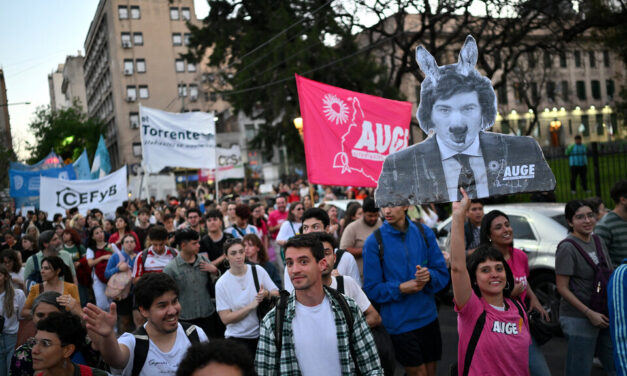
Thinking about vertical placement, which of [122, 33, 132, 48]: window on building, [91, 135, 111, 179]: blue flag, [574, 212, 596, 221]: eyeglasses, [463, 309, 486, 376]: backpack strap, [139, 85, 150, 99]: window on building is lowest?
[463, 309, 486, 376]: backpack strap

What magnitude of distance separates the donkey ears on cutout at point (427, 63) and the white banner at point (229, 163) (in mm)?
21825

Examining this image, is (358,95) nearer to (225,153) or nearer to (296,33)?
(296,33)

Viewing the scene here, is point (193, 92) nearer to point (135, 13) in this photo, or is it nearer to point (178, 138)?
point (135, 13)

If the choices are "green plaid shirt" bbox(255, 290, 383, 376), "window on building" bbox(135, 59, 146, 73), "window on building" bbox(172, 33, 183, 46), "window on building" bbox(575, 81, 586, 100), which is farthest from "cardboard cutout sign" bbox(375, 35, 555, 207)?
"window on building" bbox(575, 81, 586, 100)

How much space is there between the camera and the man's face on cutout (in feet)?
12.4

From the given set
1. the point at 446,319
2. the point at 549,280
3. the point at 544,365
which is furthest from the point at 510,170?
the point at 446,319

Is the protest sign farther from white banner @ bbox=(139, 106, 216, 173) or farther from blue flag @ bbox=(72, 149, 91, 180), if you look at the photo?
white banner @ bbox=(139, 106, 216, 173)

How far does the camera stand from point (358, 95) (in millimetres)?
6945

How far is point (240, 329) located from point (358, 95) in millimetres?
3148

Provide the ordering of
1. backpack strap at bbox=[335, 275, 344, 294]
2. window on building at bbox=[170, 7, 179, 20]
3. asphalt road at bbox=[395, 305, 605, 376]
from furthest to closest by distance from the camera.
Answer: window on building at bbox=[170, 7, 179, 20], asphalt road at bbox=[395, 305, 605, 376], backpack strap at bbox=[335, 275, 344, 294]

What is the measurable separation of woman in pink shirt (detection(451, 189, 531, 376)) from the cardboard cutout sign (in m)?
0.20

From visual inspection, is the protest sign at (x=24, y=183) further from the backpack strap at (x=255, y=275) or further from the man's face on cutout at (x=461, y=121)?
the man's face on cutout at (x=461, y=121)

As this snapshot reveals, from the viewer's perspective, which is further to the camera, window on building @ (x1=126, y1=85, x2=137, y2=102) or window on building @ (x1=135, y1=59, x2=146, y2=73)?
window on building @ (x1=135, y1=59, x2=146, y2=73)

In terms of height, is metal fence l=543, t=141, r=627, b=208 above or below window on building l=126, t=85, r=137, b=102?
below
